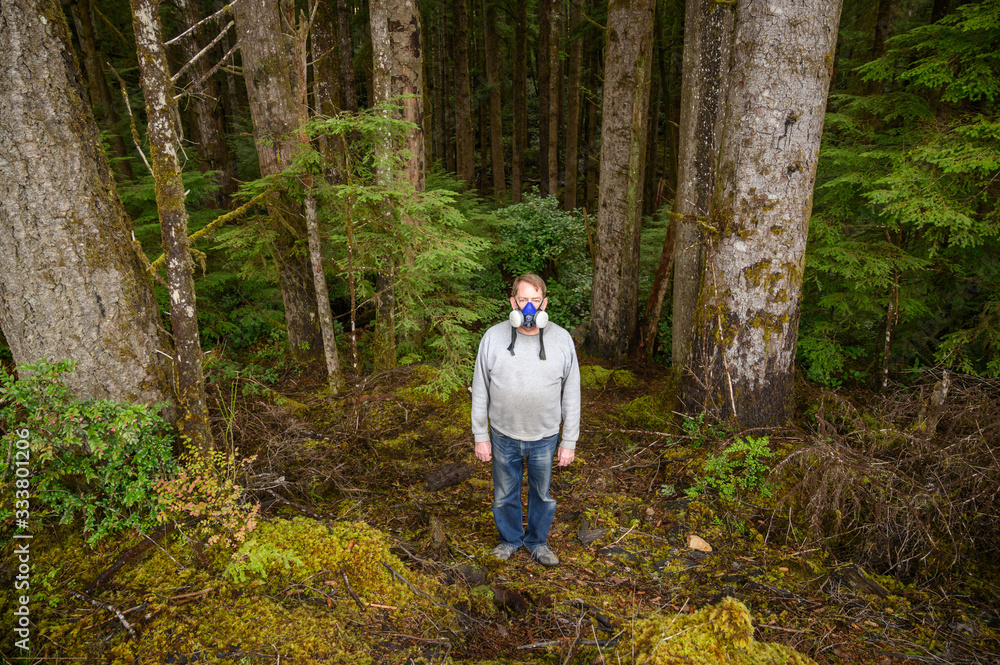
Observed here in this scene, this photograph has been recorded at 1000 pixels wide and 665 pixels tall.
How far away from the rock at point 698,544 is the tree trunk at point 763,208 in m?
1.28

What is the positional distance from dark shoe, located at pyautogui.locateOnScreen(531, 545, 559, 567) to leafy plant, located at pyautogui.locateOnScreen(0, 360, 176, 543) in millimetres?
2674

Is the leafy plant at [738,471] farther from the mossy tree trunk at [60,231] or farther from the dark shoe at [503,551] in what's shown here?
the mossy tree trunk at [60,231]

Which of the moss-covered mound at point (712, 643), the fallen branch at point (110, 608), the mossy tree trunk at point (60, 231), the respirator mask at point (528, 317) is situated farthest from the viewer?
the respirator mask at point (528, 317)

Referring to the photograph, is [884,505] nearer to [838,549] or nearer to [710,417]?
[838,549]

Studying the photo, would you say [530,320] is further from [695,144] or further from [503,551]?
[695,144]

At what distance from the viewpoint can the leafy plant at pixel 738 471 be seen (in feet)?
13.3

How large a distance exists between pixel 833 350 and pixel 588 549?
5048 mm

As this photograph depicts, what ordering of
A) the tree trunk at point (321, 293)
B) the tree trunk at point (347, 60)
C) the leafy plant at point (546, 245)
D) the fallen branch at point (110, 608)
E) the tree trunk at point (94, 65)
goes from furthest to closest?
the tree trunk at point (347, 60)
the tree trunk at point (94, 65)
the leafy plant at point (546, 245)
the tree trunk at point (321, 293)
the fallen branch at point (110, 608)

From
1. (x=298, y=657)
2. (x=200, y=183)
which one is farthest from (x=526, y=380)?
(x=200, y=183)

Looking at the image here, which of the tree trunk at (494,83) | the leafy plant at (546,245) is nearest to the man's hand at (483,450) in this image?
the leafy plant at (546,245)

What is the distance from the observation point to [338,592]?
3020mm

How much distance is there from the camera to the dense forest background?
9.71ft

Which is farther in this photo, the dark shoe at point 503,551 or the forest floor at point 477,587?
the dark shoe at point 503,551

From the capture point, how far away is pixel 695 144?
6.46 meters
